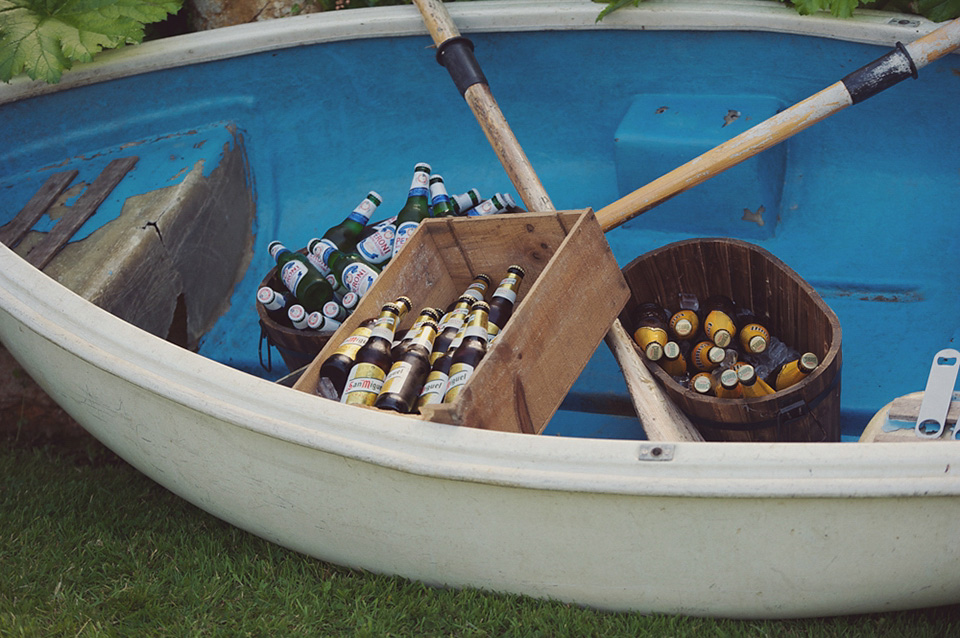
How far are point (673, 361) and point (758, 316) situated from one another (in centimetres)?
32

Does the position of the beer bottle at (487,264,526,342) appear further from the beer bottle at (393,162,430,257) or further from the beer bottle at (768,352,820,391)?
the beer bottle at (768,352,820,391)

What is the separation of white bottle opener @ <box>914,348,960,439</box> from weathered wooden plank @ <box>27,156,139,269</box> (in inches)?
101

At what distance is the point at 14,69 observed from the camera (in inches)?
118

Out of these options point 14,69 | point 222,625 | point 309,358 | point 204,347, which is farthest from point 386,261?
point 14,69

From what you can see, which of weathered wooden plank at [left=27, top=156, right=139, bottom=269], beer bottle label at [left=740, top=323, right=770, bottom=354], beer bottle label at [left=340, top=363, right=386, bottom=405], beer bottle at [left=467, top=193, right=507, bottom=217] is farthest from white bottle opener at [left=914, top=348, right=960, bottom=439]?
weathered wooden plank at [left=27, top=156, right=139, bottom=269]

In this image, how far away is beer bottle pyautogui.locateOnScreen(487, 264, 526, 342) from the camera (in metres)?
2.27

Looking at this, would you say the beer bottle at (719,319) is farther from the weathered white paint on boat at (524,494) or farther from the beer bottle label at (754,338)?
the weathered white paint on boat at (524,494)

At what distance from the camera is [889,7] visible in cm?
284

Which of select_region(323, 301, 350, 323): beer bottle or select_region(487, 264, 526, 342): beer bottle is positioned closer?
select_region(487, 264, 526, 342): beer bottle

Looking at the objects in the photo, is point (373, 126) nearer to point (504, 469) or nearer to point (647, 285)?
point (647, 285)

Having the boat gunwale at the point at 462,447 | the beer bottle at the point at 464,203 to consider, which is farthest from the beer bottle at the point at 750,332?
the beer bottle at the point at 464,203

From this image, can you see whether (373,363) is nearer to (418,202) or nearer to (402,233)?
(402,233)

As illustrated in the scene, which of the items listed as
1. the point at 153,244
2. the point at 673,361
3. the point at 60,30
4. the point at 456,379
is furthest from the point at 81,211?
the point at 673,361

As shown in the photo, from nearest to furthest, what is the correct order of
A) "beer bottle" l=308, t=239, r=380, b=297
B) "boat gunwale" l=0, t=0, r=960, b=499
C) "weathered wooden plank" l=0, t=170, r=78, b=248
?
"boat gunwale" l=0, t=0, r=960, b=499 → "beer bottle" l=308, t=239, r=380, b=297 → "weathered wooden plank" l=0, t=170, r=78, b=248
